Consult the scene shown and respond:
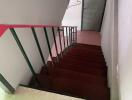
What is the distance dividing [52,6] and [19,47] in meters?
1.41

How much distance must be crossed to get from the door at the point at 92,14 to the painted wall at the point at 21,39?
11.0 ft

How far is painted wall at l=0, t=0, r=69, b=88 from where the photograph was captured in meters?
1.55

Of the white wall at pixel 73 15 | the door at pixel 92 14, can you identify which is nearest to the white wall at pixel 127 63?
the door at pixel 92 14

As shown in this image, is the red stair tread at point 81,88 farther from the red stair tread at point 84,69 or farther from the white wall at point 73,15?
the white wall at point 73,15

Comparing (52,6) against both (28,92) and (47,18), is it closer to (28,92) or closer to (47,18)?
(47,18)

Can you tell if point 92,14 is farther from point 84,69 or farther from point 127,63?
point 127,63

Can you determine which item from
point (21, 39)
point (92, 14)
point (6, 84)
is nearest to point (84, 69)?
point (21, 39)

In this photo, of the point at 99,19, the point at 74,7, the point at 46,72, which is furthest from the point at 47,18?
the point at 99,19

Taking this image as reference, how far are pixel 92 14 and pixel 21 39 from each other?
16.0ft

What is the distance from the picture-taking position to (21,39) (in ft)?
6.12

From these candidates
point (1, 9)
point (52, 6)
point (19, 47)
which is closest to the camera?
point (1, 9)

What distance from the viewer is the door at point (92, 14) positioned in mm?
5789

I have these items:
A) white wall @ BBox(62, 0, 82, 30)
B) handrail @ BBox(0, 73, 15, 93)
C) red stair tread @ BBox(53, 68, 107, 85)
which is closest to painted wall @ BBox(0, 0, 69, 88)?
handrail @ BBox(0, 73, 15, 93)

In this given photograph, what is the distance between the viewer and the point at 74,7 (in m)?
6.23
